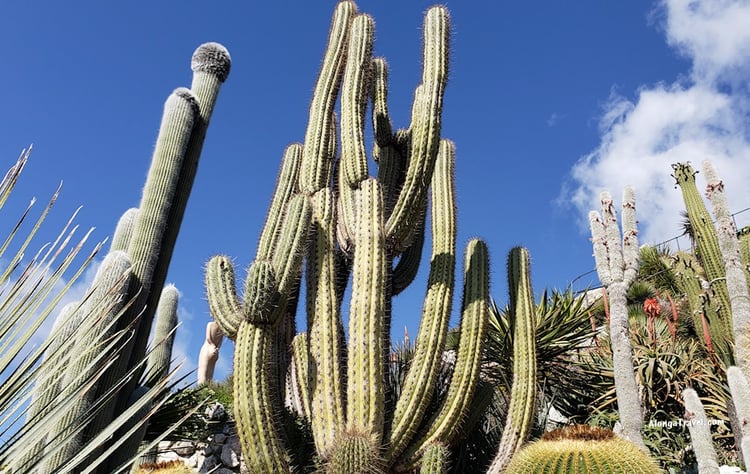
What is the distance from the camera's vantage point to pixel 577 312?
7570 millimetres

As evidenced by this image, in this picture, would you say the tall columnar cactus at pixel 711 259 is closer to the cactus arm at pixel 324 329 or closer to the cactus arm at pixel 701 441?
the cactus arm at pixel 701 441

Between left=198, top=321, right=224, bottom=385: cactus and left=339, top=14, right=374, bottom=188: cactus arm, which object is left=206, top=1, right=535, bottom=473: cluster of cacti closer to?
left=339, top=14, right=374, bottom=188: cactus arm

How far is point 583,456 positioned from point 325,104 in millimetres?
4061

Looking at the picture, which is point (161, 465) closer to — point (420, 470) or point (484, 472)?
point (420, 470)

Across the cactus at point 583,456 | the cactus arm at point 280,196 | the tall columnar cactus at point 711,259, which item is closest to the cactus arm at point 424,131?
the cactus arm at point 280,196

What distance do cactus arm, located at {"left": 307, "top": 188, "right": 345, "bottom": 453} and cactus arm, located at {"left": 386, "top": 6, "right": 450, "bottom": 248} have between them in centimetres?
60

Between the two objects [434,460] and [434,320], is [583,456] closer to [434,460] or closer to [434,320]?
[434,460]

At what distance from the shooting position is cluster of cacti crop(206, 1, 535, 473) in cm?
448

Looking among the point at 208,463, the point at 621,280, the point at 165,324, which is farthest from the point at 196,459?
the point at 621,280

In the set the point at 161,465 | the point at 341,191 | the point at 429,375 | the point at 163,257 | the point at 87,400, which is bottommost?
the point at 161,465

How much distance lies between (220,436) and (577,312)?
14.9 ft

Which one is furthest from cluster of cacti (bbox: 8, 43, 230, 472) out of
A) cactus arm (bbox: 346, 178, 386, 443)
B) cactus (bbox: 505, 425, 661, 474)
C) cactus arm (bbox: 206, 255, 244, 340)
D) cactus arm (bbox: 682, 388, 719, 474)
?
cactus arm (bbox: 682, 388, 719, 474)

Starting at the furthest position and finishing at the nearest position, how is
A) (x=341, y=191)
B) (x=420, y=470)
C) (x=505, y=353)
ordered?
(x=505, y=353)
(x=341, y=191)
(x=420, y=470)

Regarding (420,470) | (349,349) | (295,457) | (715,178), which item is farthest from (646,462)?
(715,178)
